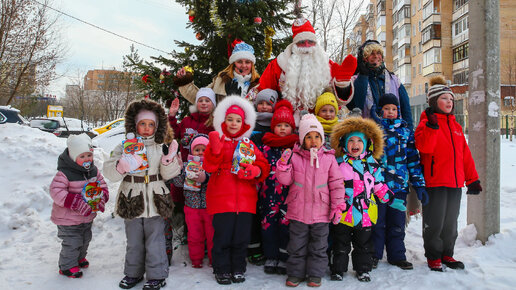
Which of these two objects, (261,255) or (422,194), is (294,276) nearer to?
(261,255)

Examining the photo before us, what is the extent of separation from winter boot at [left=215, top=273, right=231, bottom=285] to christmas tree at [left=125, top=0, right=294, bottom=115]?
2933 millimetres

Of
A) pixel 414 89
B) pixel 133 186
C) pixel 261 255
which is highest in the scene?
pixel 414 89

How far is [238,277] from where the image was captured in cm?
335

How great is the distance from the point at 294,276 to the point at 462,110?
3192 centimetres

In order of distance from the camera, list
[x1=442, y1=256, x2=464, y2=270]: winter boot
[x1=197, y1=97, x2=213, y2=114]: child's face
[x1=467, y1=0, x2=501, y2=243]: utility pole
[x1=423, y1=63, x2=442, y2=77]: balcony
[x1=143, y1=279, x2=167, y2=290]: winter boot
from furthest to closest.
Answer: [x1=423, y1=63, x2=442, y2=77]: balcony < [x1=197, y1=97, x2=213, y2=114]: child's face < [x1=467, y1=0, x2=501, y2=243]: utility pole < [x1=442, y1=256, x2=464, y2=270]: winter boot < [x1=143, y1=279, x2=167, y2=290]: winter boot

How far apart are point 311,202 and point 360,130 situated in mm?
929

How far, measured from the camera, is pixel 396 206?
12.1 feet

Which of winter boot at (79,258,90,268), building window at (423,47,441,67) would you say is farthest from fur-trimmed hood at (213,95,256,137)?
building window at (423,47,441,67)

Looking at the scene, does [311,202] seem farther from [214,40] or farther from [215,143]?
[214,40]

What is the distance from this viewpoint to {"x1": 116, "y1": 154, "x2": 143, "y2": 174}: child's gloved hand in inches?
126

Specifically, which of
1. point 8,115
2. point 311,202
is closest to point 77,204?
point 311,202

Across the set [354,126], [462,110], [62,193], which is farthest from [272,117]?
[462,110]

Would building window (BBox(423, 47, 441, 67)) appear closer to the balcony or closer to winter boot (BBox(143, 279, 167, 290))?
the balcony

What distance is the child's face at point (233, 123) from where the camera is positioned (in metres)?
3.49
